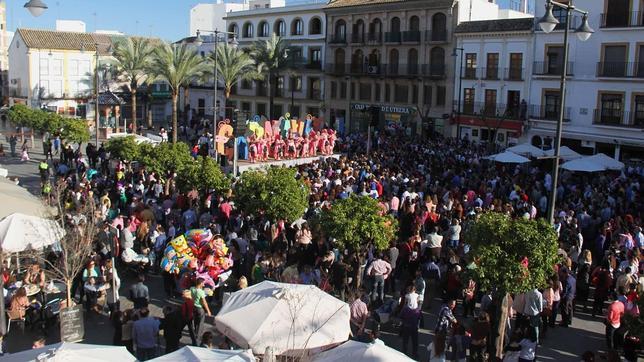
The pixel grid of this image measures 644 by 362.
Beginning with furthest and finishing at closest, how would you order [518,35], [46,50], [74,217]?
[46,50] < [518,35] < [74,217]

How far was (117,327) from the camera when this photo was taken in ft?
36.1

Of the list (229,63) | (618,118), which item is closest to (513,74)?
(618,118)

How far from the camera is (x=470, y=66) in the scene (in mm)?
42281

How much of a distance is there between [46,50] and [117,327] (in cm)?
5044

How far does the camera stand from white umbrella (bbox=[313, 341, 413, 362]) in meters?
8.23

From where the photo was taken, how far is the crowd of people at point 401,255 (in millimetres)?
11516

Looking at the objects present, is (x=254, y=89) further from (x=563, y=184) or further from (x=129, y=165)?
(x=563, y=184)

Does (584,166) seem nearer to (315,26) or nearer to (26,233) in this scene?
(26,233)

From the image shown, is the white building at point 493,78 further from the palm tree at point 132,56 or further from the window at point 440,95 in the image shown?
the palm tree at point 132,56

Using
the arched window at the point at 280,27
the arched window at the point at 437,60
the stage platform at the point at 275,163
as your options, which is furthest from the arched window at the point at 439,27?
the arched window at the point at 280,27

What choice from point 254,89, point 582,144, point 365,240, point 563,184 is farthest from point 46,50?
point 365,240

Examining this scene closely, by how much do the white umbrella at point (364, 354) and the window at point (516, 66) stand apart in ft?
109

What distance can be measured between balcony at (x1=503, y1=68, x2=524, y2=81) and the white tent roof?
34.3m

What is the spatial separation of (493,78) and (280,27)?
22.6 m
